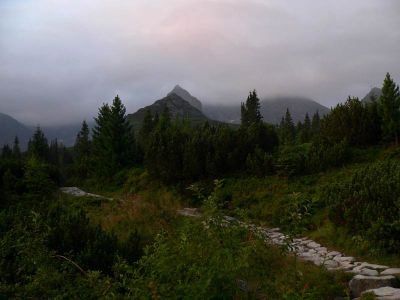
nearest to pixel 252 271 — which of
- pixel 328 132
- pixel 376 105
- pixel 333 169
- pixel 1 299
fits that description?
pixel 1 299

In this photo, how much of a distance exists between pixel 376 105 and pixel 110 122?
19.9m

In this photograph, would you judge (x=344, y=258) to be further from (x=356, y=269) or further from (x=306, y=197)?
(x=306, y=197)

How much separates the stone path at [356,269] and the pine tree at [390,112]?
39.4 feet

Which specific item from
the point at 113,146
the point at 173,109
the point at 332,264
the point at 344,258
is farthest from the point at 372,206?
the point at 173,109

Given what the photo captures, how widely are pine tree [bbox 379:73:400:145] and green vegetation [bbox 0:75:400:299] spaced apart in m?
0.07

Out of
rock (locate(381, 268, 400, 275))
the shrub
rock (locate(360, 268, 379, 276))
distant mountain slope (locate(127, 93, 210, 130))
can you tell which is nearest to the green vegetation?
the shrub

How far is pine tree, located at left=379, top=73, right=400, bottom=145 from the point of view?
2141 cm

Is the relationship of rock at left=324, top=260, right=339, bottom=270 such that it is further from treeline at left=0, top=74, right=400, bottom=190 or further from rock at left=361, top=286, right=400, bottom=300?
treeline at left=0, top=74, right=400, bottom=190

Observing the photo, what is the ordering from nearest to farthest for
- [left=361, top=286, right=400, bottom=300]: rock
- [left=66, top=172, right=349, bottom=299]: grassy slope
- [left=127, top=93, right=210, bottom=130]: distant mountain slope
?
[left=66, top=172, right=349, bottom=299]: grassy slope → [left=361, top=286, right=400, bottom=300]: rock → [left=127, top=93, right=210, bottom=130]: distant mountain slope

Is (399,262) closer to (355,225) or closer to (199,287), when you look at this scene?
(355,225)

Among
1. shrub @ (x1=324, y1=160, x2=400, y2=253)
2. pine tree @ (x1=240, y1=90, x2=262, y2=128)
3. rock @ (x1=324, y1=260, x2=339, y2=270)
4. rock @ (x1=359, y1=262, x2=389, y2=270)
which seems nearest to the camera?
rock @ (x1=359, y1=262, x2=389, y2=270)

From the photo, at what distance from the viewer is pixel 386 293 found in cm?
650

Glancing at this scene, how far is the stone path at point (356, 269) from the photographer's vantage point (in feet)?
19.9

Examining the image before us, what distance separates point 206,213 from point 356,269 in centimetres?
553
